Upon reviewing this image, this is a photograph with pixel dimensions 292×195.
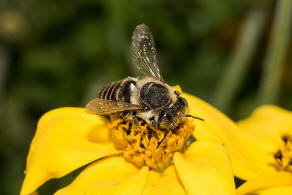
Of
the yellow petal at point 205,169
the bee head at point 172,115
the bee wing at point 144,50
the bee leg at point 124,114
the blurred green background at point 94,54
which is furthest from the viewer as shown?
the blurred green background at point 94,54

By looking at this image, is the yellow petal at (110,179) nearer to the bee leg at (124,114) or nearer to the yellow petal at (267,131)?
the bee leg at (124,114)

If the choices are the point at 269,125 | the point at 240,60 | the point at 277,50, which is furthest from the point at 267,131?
the point at 240,60

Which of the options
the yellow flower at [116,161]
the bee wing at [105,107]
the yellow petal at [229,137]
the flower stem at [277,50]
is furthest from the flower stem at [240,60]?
the bee wing at [105,107]

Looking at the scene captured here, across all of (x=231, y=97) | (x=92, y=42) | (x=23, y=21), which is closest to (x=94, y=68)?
(x=92, y=42)

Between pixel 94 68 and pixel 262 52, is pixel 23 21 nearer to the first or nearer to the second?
pixel 94 68

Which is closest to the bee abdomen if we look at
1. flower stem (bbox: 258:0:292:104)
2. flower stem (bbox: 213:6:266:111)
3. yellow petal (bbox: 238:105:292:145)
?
yellow petal (bbox: 238:105:292:145)

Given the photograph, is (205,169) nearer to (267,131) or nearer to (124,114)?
(124,114)
